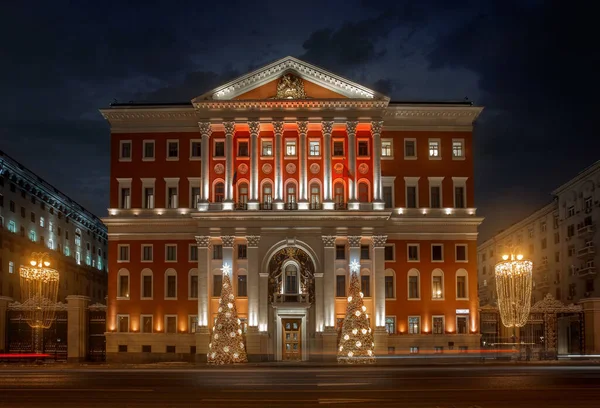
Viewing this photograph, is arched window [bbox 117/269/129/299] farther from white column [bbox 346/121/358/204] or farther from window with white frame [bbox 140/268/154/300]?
white column [bbox 346/121/358/204]

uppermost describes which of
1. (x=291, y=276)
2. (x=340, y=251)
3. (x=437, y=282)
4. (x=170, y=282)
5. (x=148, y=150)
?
(x=148, y=150)

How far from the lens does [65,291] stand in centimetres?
8531

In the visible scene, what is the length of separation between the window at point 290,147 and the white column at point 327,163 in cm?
286

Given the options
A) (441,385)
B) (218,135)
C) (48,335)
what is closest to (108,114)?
(218,135)

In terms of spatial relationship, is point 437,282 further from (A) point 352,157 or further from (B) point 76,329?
(B) point 76,329

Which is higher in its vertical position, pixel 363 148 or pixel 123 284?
pixel 363 148

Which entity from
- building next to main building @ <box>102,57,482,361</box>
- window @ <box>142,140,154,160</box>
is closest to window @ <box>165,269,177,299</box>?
building next to main building @ <box>102,57,482,361</box>

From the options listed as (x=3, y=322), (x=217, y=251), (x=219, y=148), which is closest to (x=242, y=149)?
(x=219, y=148)

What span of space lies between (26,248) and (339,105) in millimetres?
35420

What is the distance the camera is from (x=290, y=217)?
61906 mm

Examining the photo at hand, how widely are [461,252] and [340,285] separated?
1084cm

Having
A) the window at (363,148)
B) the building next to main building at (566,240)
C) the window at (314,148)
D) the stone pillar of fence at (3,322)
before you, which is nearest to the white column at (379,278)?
the window at (363,148)

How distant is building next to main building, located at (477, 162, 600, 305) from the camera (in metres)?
72.4

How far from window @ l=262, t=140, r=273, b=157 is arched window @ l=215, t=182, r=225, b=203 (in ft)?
14.4
